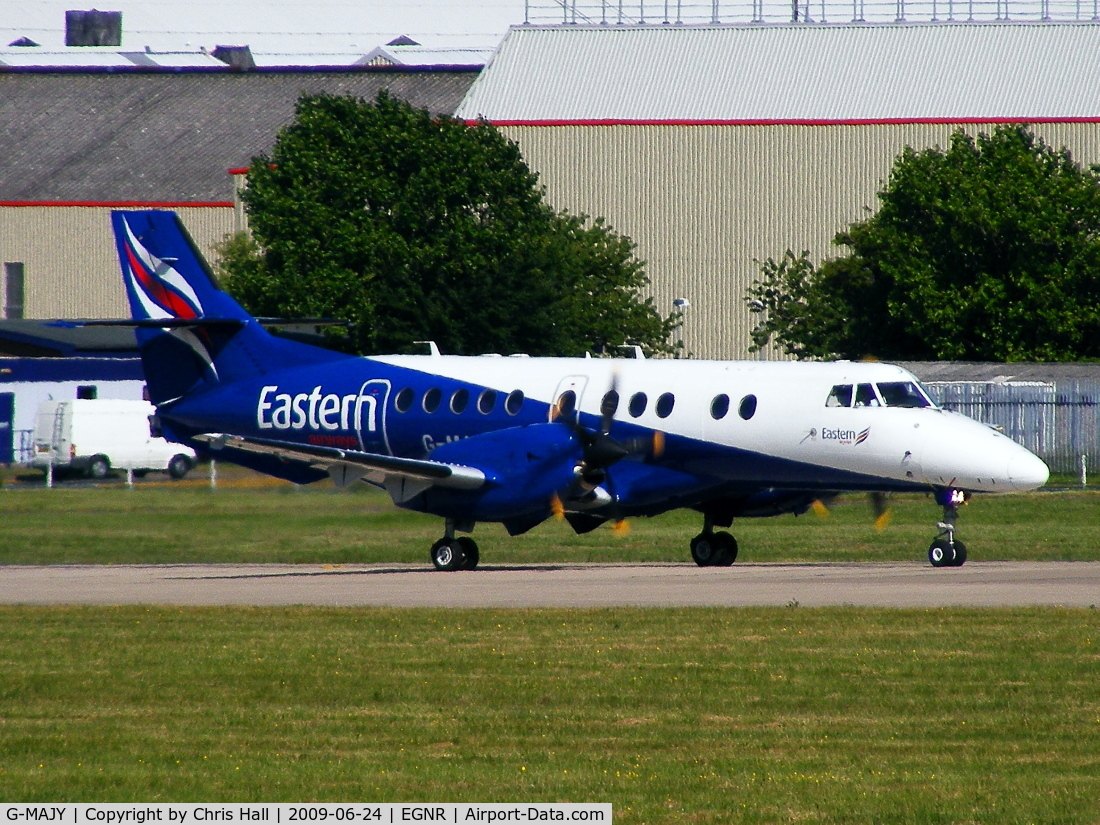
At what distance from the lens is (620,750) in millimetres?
13430

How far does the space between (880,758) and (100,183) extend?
297 feet

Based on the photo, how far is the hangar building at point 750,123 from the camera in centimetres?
7956

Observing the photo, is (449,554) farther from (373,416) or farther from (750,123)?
(750,123)

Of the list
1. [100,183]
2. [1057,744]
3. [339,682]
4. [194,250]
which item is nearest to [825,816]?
[1057,744]

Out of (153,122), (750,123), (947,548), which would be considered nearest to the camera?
(947,548)

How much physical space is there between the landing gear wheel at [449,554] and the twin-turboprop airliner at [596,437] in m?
0.02

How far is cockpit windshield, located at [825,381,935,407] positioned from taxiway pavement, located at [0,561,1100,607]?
2610mm

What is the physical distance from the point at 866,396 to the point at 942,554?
271 centimetres

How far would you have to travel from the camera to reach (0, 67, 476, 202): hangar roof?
98500 millimetres

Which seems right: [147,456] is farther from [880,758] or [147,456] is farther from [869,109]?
[880,758]

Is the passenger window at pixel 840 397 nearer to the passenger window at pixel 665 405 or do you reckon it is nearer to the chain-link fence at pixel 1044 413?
the passenger window at pixel 665 405

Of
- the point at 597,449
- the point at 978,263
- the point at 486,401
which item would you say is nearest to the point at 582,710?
the point at 597,449

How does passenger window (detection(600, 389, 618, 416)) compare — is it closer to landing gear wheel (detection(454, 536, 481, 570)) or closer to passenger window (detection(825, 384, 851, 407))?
landing gear wheel (detection(454, 536, 481, 570))

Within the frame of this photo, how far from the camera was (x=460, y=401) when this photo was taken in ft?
102
